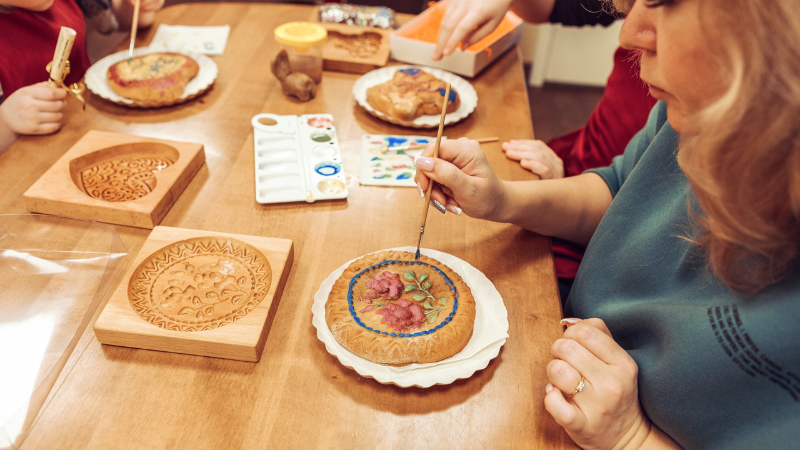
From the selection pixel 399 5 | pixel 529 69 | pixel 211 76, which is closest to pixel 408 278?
pixel 211 76

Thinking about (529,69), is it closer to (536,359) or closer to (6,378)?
(536,359)

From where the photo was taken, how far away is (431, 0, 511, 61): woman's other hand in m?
1.48

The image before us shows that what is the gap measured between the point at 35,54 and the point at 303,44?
29.5 inches

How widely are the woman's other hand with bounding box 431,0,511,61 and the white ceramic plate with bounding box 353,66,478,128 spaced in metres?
0.09

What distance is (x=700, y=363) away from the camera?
0.71 m

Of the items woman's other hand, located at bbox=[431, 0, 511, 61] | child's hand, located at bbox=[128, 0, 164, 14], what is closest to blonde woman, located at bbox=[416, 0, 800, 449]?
woman's other hand, located at bbox=[431, 0, 511, 61]

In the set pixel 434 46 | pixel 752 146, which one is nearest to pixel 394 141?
pixel 434 46

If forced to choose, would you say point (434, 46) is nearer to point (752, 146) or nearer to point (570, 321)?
point (570, 321)

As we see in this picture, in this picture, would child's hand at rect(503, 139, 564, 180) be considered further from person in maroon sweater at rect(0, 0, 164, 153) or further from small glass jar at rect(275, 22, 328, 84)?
person in maroon sweater at rect(0, 0, 164, 153)

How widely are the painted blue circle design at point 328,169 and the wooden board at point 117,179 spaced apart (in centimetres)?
28

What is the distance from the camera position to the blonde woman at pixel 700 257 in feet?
1.77

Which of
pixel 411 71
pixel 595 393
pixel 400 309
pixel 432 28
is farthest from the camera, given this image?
pixel 432 28

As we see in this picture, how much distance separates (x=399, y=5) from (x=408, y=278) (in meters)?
2.46

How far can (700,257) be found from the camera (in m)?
0.78
